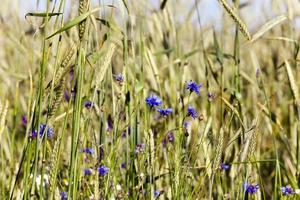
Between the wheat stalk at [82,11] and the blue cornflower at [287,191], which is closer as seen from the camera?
the wheat stalk at [82,11]

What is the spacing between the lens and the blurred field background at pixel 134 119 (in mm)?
1109

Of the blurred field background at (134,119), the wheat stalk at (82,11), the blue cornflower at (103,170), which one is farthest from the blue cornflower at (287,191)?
the wheat stalk at (82,11)

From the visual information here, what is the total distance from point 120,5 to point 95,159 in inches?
12.9

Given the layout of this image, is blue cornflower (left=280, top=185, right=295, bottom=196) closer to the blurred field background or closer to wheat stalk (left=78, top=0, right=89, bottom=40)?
the blurred field background

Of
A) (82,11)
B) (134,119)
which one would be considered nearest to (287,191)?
(134,119)

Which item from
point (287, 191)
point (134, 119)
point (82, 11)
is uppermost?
point (82, 11)

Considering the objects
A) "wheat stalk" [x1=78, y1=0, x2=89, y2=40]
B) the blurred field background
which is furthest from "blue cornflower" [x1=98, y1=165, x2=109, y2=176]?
"wheat stalk" [x1=78, y1=0, x2=89, y2=40]

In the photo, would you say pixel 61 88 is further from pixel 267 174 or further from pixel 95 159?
pixel 267 174

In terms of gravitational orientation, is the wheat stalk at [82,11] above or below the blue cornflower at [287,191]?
above

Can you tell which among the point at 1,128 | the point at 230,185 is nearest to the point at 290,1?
the point at 230,185

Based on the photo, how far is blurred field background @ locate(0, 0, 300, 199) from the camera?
111 centimetres

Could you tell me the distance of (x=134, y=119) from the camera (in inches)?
55.8

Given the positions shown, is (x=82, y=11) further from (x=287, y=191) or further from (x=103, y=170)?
(x=287, y=191)

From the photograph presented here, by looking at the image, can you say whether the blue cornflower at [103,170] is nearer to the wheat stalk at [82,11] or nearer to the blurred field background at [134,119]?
the blurred field background at [134,119]
